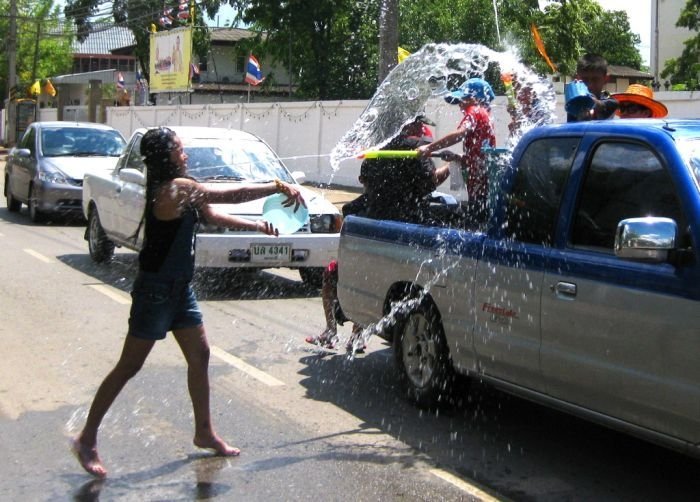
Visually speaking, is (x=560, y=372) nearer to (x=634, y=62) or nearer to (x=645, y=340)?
(x=645, y=340)

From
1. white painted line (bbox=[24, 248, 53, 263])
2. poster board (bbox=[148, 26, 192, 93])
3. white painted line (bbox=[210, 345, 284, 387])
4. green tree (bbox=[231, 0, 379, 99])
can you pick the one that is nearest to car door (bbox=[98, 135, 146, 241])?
white painted line (bbox=[24, 248, 53, 263])

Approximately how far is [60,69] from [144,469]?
3109 inches

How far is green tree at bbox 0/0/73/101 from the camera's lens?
222ft

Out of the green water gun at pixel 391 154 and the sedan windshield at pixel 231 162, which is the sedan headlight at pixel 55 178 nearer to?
the sedan windshield at pixel 231 162

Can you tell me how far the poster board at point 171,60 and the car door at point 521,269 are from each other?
37006 mm

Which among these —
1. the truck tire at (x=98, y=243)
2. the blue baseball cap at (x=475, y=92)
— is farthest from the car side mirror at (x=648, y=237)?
the truck tire at (x=98, y=243)

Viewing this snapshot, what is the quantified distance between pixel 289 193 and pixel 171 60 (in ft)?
130

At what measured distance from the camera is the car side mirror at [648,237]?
4359 millimetres

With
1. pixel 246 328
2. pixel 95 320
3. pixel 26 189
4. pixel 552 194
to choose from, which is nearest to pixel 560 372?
pixel 552 194

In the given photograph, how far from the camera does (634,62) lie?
7581 centimetres

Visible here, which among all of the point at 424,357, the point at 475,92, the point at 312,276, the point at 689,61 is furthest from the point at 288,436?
the point at 689,61

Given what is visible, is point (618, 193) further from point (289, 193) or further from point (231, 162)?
point (231, 162)

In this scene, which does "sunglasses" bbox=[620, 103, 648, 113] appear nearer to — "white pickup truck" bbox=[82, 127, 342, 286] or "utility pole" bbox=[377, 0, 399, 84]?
"white pickup truck" bbox=[82, 127, 342, 286]

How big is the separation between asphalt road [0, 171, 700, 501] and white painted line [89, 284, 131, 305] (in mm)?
1144
